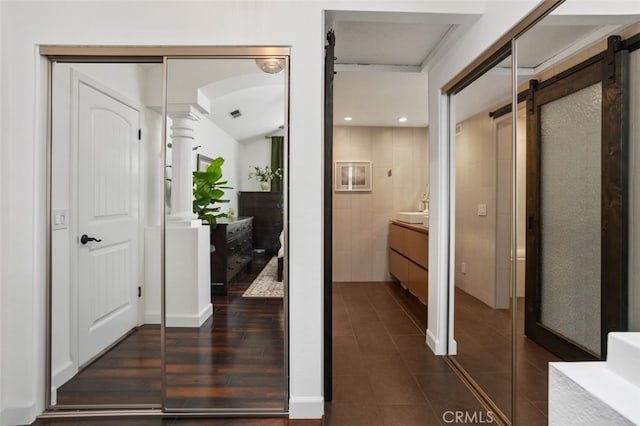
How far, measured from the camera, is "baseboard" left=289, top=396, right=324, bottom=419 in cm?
206

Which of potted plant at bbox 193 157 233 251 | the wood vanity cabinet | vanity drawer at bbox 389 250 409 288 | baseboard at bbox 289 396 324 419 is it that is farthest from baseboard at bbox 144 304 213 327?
vanity drawer at bbox 389 250 409 288

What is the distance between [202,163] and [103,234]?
840mm

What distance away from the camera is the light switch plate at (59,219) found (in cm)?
213

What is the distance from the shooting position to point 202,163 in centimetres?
221

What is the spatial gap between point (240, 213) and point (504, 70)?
5.73 ft

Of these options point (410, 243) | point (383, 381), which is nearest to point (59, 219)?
point (383, 381)

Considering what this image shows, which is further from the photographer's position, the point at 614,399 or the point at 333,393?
the point at 333,393

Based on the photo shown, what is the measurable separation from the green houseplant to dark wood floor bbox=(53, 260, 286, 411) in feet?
1.35

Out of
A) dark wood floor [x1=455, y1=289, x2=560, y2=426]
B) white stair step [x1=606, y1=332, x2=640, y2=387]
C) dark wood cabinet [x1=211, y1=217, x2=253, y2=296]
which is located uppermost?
dark wood cabinet [x1=211, y1=217, x2=253, y2=296]

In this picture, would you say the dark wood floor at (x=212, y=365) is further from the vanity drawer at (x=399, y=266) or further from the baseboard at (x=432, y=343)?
the vanity drawer at (x=399, y=266)

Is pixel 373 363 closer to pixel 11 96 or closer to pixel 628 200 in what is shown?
pixel 628 200

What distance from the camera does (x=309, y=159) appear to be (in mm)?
2084

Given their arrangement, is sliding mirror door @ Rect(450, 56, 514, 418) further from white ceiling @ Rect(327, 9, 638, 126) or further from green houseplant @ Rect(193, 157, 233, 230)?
green houseplant @ Rect(193, 157, 233, 230)

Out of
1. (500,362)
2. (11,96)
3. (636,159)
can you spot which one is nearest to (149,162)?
(11,96)
